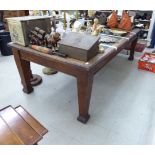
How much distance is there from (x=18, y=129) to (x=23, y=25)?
1.04m

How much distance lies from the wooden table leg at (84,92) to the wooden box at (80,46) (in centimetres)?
17

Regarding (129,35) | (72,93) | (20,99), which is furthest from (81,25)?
(20,99)

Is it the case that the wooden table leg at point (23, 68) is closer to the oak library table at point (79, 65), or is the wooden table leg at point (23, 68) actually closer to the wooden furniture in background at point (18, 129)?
the oak library table at point (79, 65)

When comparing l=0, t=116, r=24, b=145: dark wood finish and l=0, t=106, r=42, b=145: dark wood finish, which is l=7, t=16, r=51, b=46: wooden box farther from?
l=0, t=116, r=24, b=145: dark wood finish

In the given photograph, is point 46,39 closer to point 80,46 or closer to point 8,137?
point 80,46

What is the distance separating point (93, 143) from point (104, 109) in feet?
1.63

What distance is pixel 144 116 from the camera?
1712 mm

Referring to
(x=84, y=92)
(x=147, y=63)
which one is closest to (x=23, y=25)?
(x=84, y=92)

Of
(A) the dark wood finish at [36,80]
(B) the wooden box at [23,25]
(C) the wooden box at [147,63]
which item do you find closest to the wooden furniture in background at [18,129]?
(B) the wooden box at [23,25]

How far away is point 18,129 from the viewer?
0.91 m

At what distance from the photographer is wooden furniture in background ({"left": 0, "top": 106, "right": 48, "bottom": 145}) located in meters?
0.83

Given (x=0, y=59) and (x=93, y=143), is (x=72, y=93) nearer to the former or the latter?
(x=93, y=143)

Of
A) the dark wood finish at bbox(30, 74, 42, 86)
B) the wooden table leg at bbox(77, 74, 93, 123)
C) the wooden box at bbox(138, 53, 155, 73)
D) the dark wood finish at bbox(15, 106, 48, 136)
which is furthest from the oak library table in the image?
the wooden box at bbox(138, 53, 155, 73)

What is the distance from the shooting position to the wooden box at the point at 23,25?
154 cm
